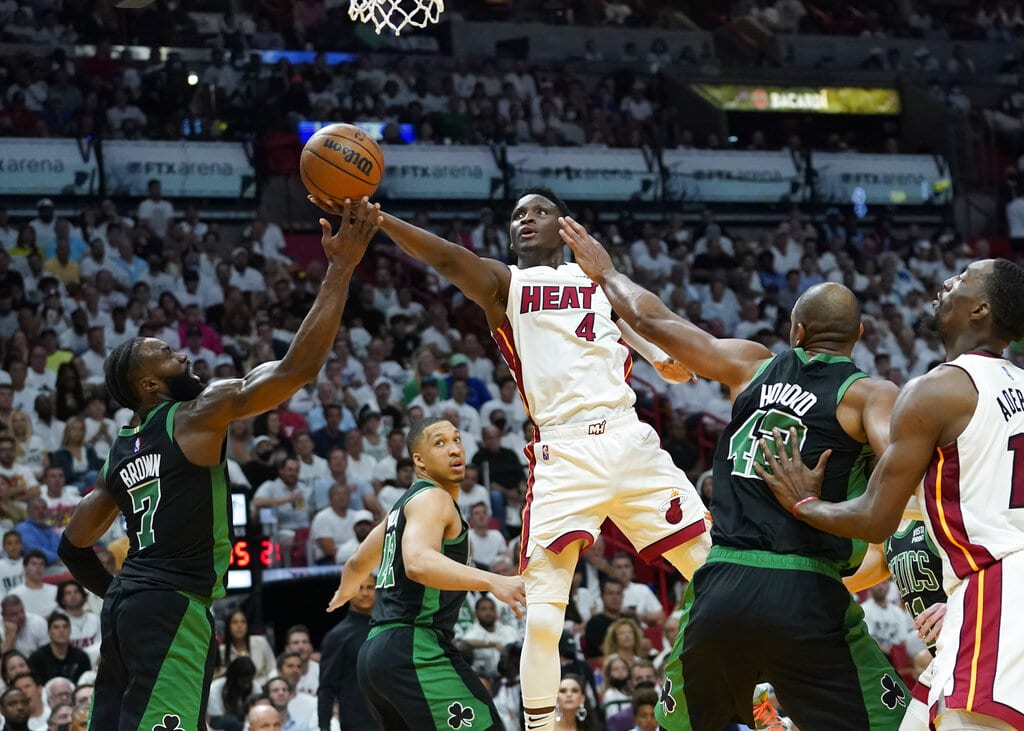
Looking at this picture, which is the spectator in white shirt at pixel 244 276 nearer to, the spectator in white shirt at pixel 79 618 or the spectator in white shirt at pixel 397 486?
the spectator in white shirt at pixel 397 486

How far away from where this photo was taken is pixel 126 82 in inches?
746

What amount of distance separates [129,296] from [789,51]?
1567 cm

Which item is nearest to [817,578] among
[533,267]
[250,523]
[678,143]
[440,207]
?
[533,267]

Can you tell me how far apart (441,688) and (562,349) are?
1741 millimetres

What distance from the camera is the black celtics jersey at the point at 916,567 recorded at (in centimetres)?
672

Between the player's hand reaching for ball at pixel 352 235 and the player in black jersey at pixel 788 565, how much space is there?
4.19 feet

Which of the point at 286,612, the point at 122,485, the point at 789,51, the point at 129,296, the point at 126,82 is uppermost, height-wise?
the point at 789,51

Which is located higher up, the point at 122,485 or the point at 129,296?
the point at 129,296

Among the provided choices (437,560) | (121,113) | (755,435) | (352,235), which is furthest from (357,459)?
(755,435)

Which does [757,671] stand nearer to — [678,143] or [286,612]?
[286,612]

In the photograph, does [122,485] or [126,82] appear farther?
[126,82]

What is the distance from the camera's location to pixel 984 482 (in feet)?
15.0

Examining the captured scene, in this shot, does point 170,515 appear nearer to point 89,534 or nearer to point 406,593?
point 89,534

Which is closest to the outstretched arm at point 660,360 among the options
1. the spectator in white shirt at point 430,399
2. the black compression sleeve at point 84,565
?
the black compression sleeve at point 84,565
